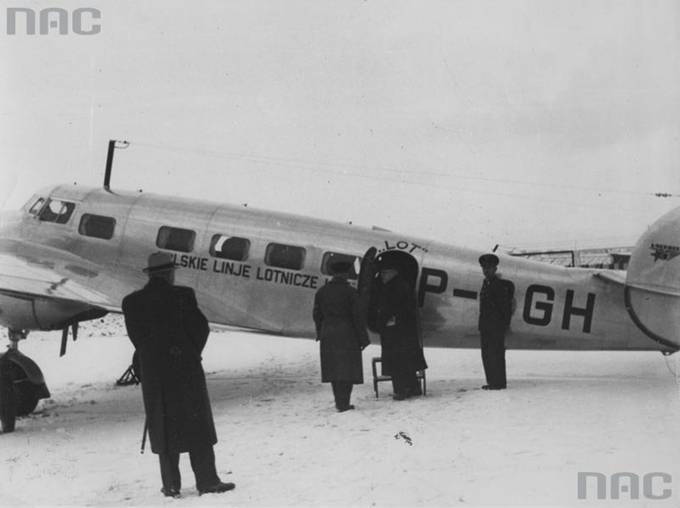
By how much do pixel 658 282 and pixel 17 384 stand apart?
27.4ft

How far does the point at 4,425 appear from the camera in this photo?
849 centimetres

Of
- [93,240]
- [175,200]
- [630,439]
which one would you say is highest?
[175,200]

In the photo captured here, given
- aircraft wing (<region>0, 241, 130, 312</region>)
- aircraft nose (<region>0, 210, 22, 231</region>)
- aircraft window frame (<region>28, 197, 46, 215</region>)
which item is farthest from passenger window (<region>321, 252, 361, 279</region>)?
aircraft nose (<region>0, 210, 22, 231</region>)

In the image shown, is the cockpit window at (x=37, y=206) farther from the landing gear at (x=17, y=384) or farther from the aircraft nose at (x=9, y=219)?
the landing gear at (x=17, y=384)

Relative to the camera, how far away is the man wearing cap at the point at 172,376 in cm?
560

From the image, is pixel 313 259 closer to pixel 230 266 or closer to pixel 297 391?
pixel 230 266

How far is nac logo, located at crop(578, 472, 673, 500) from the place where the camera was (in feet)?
15.9

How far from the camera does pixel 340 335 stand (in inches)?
342

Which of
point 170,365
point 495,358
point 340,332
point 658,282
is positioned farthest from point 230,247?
point 658,282

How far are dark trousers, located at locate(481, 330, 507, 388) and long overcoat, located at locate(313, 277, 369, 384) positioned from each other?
65.4 inches

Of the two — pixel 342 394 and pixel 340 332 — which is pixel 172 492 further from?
pixel 340 332

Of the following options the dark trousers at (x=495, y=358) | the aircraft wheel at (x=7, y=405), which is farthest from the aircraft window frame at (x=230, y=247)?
the dark trousers at (x=495, y=358)

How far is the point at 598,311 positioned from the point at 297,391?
4.69 m

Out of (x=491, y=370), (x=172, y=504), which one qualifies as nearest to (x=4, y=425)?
(x=172, y=504)
